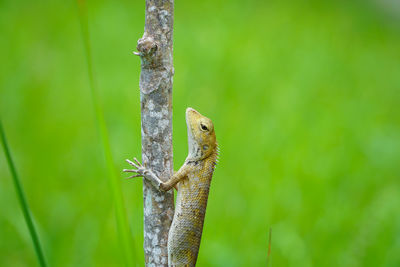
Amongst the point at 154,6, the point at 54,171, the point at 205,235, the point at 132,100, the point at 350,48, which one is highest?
the point at 154,6

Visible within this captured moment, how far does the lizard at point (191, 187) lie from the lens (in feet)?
8.62

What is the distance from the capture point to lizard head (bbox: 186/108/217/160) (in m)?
3.22

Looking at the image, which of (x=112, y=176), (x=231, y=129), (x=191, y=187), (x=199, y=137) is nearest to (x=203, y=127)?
(x=199, y=137)

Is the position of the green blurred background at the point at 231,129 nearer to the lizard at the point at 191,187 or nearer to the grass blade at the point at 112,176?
the lizard at the point at 191,187

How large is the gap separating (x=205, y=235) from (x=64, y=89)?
4.19 meters

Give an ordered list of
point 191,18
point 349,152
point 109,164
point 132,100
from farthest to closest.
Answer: point 191,18
point 132,100
point 349,152
point 109,164

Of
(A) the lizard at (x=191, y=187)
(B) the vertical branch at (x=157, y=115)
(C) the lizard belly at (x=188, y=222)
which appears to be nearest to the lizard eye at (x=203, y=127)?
(A) the lizard at (x=191, y=187)

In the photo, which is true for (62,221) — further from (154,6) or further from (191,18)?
(191,18)

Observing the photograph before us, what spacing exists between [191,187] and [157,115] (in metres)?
0.83

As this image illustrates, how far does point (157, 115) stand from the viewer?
2.38 metres

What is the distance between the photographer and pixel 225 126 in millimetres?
7055

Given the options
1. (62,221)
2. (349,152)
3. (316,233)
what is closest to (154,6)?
(62,221)

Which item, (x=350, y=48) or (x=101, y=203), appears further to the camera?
(x=350, y=48)

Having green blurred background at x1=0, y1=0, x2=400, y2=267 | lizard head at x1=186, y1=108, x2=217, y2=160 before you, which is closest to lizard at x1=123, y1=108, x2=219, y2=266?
lizard head at x1=186, y1=108, x2=217, y2=160
